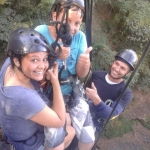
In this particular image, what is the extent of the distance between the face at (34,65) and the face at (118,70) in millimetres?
1181

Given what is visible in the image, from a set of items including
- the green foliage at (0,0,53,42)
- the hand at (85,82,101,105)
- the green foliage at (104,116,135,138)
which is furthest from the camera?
the green foliage at (104,116,135,138)

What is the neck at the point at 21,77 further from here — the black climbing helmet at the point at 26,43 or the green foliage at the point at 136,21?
the green foliage at the point at 136,21

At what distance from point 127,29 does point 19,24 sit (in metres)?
3.22

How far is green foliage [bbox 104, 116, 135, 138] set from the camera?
4903 mm

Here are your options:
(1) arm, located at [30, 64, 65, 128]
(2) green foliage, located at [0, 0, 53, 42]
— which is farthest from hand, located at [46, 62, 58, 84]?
(2) green foliage, located at [0, 0, 53, 42]

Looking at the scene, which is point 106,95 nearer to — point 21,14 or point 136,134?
point 136,134

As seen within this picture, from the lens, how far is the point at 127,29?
6359mm

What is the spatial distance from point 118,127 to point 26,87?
391 centimetres

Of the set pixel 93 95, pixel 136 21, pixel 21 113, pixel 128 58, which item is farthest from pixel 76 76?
pixel 136 21

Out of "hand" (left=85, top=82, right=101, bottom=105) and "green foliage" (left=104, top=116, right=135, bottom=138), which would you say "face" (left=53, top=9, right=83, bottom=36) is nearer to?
"hand" (left=85, top=82, right=101, bottom=105)

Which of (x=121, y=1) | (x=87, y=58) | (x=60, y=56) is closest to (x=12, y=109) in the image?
(x=60, y=56)

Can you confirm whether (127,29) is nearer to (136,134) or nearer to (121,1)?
(121,1)

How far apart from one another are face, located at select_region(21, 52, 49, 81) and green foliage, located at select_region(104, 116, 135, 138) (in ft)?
12.0

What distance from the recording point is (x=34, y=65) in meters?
1.55
